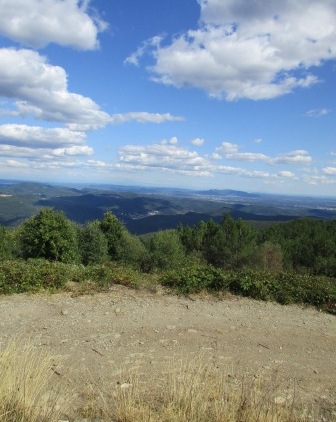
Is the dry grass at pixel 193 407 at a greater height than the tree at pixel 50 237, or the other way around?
the dry grass at pixel 193 407

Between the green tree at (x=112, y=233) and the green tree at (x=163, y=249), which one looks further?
the green tree at (x=163, y=249)

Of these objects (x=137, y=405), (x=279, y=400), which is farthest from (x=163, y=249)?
(x=137, y=405)

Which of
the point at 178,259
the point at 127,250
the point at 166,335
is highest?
the point at 166,335

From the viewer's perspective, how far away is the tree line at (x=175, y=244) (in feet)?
85.8

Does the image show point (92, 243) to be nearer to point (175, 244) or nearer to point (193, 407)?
point (175, 244)

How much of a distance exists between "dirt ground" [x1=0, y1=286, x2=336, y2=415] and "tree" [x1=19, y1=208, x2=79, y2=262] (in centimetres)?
1607

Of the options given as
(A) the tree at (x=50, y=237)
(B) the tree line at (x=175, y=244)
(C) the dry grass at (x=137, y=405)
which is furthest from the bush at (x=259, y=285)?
(A) the tree at (x=50, y=237)

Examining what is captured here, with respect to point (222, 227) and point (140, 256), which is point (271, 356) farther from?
point (222, 227)

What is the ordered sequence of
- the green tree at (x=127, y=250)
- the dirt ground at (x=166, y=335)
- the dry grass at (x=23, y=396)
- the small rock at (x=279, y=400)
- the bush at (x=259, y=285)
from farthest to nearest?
the green tree at (x=127, y=250), the bush at (x=259, y=285), the dirt ground at (x=166, y=335), the small rock at (x=279, y=400), the dry grass at (x=23, y=396)

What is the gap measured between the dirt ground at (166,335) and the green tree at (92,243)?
28999 millimetres

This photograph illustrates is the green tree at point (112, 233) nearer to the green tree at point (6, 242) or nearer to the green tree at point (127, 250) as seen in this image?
the green tree at point (127, 250)

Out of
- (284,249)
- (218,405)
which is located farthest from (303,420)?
(284,249)

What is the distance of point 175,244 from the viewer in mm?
52188

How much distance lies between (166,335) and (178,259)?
3535 centimetres
